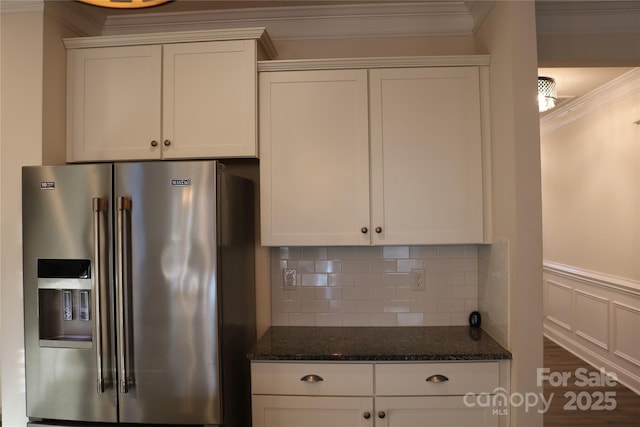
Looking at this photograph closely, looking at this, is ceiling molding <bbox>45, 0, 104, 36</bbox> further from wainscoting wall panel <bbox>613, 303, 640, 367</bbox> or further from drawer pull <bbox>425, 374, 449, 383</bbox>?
wainscoting wall panel <bbox>613, 303, 640, 367</bbox>

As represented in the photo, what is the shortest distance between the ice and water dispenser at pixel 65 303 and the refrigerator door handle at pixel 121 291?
0.48 ft

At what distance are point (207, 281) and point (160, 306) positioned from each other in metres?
0.23

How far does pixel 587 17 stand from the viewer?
2.18 metres

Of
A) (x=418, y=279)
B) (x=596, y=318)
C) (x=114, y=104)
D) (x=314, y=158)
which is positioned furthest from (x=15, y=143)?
(x=596, y=318)

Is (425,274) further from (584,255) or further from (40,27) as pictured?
(584,255)

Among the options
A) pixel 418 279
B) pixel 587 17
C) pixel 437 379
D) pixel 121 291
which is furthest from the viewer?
pixel 418 279

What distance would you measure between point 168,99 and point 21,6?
0.84 m

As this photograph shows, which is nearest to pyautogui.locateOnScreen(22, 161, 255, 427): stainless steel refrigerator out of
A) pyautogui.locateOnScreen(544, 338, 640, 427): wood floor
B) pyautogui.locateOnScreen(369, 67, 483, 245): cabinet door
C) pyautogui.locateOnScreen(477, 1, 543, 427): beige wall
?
pyautogui.locateOnScreen(369, 67, 483, 245): cabinet door

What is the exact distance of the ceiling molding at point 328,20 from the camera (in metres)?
2.40

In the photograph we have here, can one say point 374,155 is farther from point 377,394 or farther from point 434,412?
point 434,412

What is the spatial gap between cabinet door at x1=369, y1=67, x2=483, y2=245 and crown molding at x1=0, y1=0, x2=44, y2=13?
171 cm

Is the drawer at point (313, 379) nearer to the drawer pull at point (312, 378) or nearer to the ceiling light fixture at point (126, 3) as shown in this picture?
the drawer pull at point (312, 378)

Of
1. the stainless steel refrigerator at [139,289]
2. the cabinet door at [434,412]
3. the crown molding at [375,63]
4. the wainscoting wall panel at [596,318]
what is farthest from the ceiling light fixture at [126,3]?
the wainscoting wall panel at [596,318]

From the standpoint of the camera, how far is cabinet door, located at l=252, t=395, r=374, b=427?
75.8 inches
